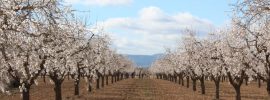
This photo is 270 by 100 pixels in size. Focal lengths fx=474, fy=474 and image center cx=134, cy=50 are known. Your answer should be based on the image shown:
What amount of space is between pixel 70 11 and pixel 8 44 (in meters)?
2.31

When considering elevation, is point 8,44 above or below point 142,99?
above

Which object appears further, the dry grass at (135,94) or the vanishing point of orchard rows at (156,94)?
the vanishing point of orchard rows at (156,94)

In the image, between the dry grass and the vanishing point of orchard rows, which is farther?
the vanishing point of orchard rows

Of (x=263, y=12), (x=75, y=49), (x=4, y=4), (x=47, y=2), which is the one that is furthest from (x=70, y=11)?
(x=75, y=49)

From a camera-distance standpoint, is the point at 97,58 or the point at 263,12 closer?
the point at 263,12

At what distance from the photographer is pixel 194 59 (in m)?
60.4

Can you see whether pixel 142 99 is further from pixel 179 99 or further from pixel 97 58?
pixel 97 58

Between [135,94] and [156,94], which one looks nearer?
[135,94]

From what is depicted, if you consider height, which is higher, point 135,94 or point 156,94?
point 135,94

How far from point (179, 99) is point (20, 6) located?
35.9 m

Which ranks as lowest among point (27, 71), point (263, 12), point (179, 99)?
point (179, 99)

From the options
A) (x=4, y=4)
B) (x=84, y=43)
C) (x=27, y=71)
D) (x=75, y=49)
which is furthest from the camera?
(x=84, y=43)

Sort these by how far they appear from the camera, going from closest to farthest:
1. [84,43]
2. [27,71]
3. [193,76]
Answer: [27,71]
[84,43]
[193,76]

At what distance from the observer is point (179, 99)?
159ft
